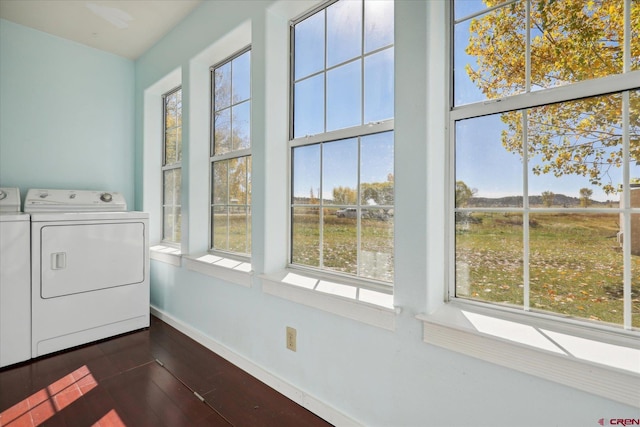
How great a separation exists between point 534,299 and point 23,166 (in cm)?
396

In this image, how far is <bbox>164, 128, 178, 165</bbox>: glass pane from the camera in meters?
3.23

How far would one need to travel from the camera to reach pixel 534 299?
1.15 meters

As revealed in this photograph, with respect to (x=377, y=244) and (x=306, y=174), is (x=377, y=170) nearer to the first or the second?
(x=377, y=244)

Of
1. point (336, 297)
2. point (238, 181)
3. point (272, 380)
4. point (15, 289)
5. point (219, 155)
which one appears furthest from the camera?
point (219, 155)

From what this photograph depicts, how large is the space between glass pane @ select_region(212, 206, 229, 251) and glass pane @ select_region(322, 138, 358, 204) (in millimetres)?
1119

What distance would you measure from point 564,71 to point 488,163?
1.26 feet

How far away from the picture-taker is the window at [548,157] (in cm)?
99

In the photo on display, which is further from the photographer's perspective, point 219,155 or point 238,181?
point 219,155

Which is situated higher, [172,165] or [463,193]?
[172,165]

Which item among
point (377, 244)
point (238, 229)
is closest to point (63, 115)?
point (238, 229)

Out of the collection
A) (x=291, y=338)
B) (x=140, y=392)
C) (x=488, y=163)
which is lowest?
(x=140, y=392)

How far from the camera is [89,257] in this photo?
2527 mm

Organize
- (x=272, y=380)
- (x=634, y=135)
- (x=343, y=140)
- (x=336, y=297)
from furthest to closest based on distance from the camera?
(x=272, y=380), (x=343, y=140), (x=336, y=297), (x=634, y=135)

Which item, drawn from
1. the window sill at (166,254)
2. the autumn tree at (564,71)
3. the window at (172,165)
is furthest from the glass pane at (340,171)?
the window at (172,165)
